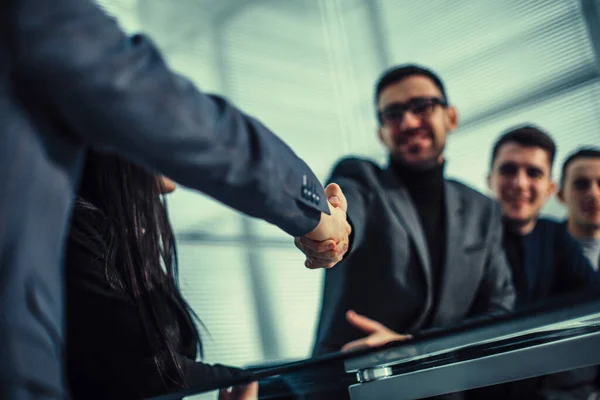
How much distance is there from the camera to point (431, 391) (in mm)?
662

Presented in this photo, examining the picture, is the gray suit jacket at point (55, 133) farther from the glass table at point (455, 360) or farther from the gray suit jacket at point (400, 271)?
the gray suit jacket at point (400, 271)

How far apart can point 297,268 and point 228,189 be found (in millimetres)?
3678

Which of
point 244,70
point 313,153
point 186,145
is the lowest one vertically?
point 186,145

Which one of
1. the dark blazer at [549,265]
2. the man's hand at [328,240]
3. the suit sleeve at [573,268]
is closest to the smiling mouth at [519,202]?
the dark blazer at [549,265]

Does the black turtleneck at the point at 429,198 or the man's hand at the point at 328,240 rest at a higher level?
the black turtleneck at the point at 429,198

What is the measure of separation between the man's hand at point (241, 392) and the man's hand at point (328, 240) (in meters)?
0.15

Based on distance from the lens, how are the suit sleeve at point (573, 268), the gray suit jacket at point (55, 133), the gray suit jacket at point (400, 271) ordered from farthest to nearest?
the suit sleeve at point (573, 268)
the gray suit jacket at point (400, 271)
the gray suit jacket at point (55, 133)

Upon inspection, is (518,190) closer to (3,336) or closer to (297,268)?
(3,336)

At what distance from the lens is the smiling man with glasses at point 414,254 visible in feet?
5.01

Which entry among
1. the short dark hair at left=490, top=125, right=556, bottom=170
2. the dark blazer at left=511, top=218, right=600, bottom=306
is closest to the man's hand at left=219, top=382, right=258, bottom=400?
→ the dark blazer at left=511, top=218, right=600, bottom=306

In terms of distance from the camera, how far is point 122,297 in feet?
2.41

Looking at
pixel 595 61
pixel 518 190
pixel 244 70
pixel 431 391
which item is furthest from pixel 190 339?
pixel 244 70

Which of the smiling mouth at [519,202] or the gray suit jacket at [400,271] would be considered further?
the smiling mouth at [519,202]

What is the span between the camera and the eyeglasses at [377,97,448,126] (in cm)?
189
